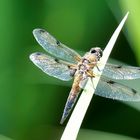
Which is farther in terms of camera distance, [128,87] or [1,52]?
[1,52]

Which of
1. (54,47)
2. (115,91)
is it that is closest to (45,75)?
(54,47)

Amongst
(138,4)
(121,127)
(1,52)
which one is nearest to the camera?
(138,4)

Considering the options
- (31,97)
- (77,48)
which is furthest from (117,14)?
(31,97)

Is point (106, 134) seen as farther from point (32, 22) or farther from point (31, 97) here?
point (32, 22)

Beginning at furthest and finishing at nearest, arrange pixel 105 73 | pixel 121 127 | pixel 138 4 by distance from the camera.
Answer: pixel 121 127 < pixel 105 73 < pixel 138 4

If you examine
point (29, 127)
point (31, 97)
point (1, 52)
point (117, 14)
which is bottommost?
point (29, 127)

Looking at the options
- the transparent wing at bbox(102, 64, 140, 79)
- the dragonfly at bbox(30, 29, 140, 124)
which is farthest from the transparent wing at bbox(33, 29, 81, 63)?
the transparent wing at bbox(102, 64, 140, 79)

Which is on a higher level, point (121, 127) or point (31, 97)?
point (31, 97)

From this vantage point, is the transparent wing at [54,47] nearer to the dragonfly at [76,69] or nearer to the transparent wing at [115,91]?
the dragonfly at [76,69]
